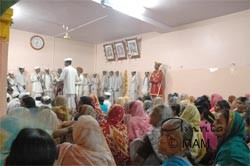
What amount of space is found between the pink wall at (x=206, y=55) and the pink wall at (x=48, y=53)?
343cm

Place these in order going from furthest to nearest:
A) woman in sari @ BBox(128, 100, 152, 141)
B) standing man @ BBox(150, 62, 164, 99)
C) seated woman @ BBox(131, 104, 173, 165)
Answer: standing man @ BBox(150, 62, 164, 99) → woman in sari @ BBox(128, 100, 152, 141) → seated woman @ BBox(131, 104, 173, 165)

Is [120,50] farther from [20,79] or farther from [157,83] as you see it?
[20,79]

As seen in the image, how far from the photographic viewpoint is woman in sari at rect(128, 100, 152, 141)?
341 centimetres

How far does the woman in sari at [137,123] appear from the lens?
341 cm

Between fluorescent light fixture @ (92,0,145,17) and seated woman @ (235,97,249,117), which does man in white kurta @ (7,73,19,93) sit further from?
seated woman @ (235,97,249,117)

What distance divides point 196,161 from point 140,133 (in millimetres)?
817

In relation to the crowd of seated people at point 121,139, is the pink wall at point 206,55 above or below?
above

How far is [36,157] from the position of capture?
1.06 m

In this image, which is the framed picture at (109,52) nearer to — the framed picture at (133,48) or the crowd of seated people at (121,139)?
the framed picture at (133,48)

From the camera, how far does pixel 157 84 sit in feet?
30.4

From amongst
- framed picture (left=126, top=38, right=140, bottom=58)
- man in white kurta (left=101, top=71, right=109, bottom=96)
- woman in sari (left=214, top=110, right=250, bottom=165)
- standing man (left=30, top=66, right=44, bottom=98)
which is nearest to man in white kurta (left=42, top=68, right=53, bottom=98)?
standing man (left=30, top=66, right=44, bottom=98)

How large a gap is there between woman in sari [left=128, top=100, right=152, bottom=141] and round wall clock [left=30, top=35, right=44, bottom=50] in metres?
8.33

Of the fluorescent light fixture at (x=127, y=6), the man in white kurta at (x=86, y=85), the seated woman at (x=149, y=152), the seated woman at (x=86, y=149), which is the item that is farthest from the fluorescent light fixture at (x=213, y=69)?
the seated woman at (x=86, y=149)

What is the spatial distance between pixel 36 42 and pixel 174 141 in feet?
34.2
